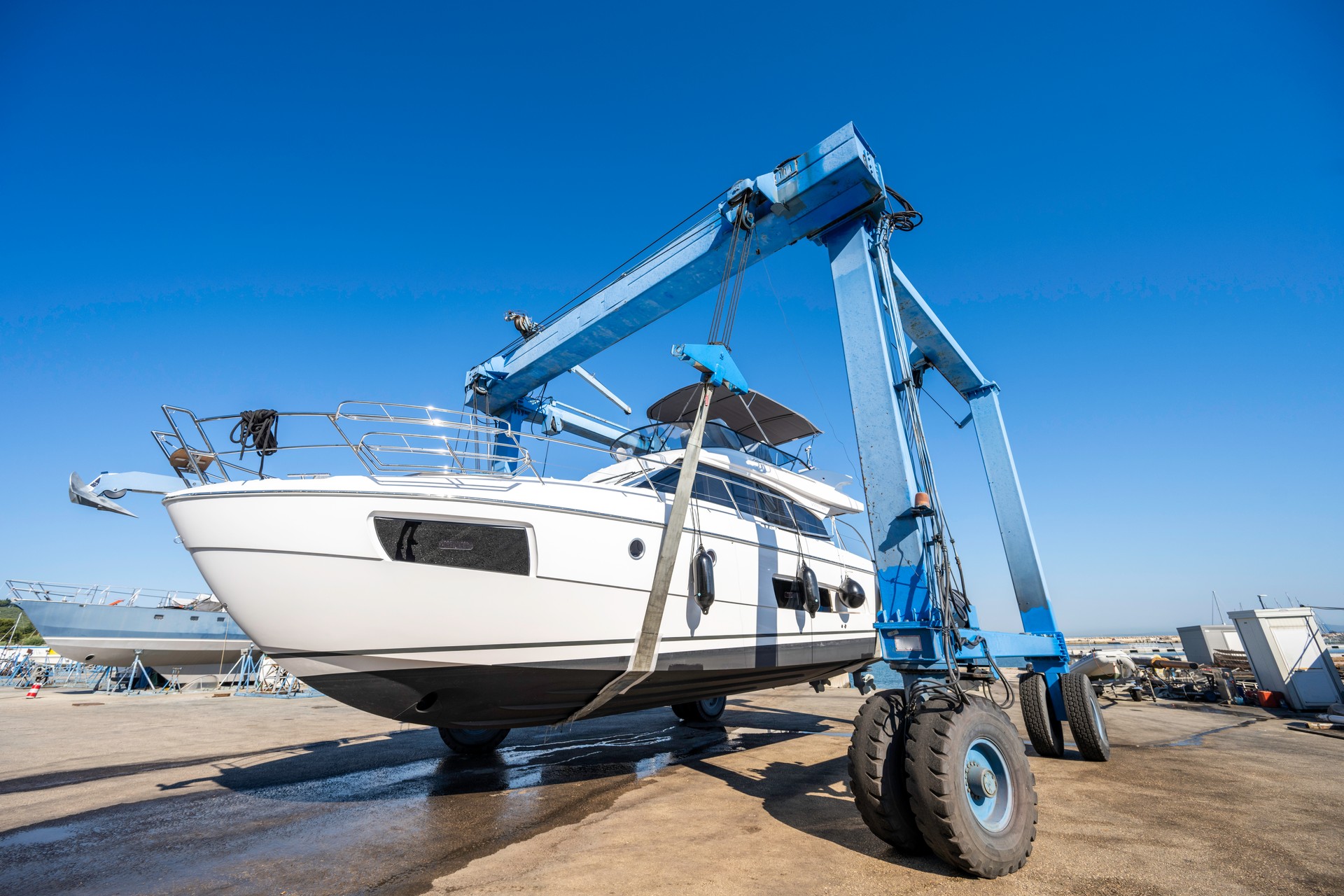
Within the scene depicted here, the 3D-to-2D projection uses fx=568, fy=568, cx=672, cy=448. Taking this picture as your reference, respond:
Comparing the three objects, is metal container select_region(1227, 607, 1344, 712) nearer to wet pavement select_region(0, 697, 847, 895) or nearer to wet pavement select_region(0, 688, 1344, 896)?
wet pavement select_region(0, 688, 1344, 896)

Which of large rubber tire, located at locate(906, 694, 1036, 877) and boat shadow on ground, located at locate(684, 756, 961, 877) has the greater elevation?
large rubber tire, located at locate(906, 694, 1036, 877)

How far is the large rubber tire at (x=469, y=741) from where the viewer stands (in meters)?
6.20

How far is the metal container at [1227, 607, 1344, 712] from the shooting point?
9.33 metres

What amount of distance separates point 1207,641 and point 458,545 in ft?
59.7

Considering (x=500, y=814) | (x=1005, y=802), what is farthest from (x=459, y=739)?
(x=1005, y=802)

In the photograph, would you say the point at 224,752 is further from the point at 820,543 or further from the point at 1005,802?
the point at 1005,802

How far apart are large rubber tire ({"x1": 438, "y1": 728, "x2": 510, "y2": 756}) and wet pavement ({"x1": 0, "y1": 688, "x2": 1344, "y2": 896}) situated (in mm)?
145

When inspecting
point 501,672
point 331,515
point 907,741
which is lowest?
point 907,741

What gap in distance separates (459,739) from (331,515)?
3.80 meters

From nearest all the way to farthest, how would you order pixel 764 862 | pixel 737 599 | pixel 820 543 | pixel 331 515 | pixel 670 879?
1. pixel 670 879
2. pixel 764 862
3. pixel 331 515
4. pixel 737 599
5. pixel 820 543

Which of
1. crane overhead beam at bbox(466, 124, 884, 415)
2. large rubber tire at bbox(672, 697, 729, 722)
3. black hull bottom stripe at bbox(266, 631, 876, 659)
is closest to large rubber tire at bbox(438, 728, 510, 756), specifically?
black hull bottom stripe at bbox(266, 631, 876, 659)

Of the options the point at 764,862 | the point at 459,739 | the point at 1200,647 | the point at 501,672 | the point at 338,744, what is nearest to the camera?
the point at 764,862

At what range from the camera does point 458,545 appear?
3775 millimetres

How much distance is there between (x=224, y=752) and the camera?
685 centimetres
